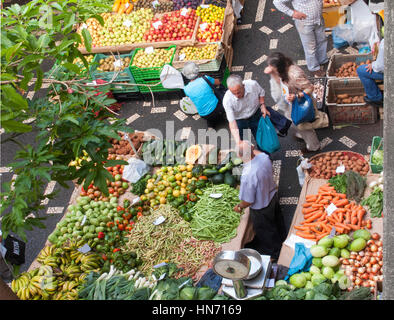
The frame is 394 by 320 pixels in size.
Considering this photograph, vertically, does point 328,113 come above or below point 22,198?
below

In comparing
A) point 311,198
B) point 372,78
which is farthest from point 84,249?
point 372,78

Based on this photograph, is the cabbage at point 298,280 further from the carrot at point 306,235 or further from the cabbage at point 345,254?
the carrot at point 306,235

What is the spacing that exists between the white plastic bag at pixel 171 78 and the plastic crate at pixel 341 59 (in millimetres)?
2252

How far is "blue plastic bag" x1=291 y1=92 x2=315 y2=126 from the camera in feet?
18.2

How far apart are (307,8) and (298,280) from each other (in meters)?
4.09

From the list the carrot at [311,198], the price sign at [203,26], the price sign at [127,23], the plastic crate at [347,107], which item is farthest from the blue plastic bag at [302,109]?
the price sign at [127,23]

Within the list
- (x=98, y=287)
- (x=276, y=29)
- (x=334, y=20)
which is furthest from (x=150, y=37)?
(x=98, y=287)

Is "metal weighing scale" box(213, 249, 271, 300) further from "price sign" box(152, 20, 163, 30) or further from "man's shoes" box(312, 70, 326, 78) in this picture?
"price sign" box(152, 20, 163, 30)

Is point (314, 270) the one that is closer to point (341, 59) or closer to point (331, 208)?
point (331, 208)

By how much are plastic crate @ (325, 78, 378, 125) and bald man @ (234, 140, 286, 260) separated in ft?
6.37

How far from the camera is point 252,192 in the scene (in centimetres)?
457

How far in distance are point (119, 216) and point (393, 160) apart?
392 cm

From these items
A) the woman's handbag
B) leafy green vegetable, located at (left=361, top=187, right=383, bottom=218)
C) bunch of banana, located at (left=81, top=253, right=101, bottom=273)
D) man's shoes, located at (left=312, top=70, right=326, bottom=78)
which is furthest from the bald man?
man's shoes, located at (left=312, top=70, right=326, bottom=78)

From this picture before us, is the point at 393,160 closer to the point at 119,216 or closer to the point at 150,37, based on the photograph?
the point at 119,216
